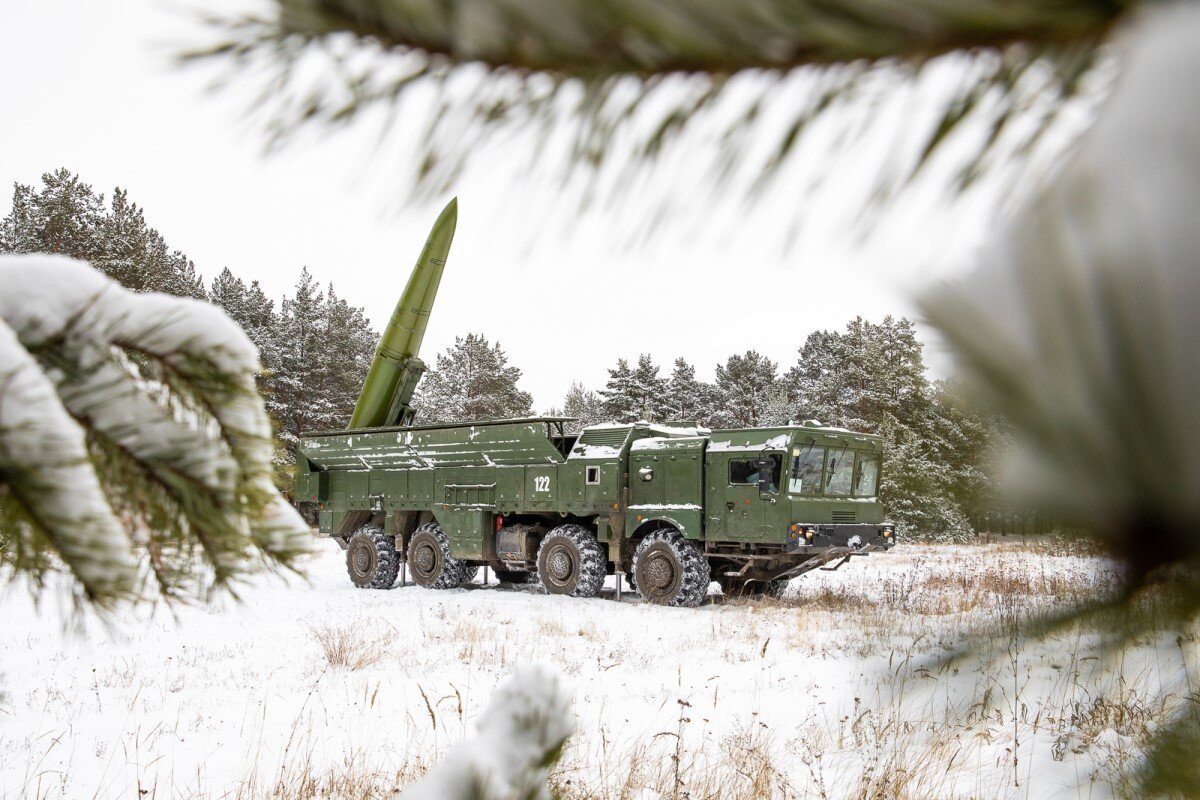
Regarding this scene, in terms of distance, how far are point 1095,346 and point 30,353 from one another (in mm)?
1027

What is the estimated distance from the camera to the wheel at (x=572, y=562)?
44.6 ft

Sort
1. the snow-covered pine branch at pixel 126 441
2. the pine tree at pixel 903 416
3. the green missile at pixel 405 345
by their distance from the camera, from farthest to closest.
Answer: the green missile at pixel 405 345
the snow-covered pine branch at pixel 126 441
the pine tree at pixel 903 416

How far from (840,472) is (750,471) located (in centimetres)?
145

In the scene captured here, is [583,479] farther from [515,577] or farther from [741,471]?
[515,577]

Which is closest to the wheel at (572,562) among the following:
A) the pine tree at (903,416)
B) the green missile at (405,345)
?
the green missile at (405,345)

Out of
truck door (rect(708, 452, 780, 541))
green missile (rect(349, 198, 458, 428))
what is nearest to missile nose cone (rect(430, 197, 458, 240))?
green missile (rect(349, 198, 458, 428))

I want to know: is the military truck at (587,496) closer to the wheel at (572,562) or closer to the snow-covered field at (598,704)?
the wheel at (572,562)

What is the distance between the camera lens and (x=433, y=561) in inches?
622

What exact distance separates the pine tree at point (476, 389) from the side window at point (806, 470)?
3901 centimetres

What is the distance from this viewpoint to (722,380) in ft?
173

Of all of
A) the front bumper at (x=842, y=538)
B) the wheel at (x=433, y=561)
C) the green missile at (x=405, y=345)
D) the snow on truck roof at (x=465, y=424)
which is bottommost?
the wheel at (x=433, y=561)

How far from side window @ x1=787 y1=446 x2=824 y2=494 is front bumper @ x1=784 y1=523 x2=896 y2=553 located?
0.55 m

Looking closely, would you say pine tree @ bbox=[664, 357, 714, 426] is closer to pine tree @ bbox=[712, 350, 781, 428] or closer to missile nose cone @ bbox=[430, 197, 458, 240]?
pine tree @ bbox=[712, 350, 781, 428]

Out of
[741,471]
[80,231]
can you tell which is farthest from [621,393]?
[741,471]
